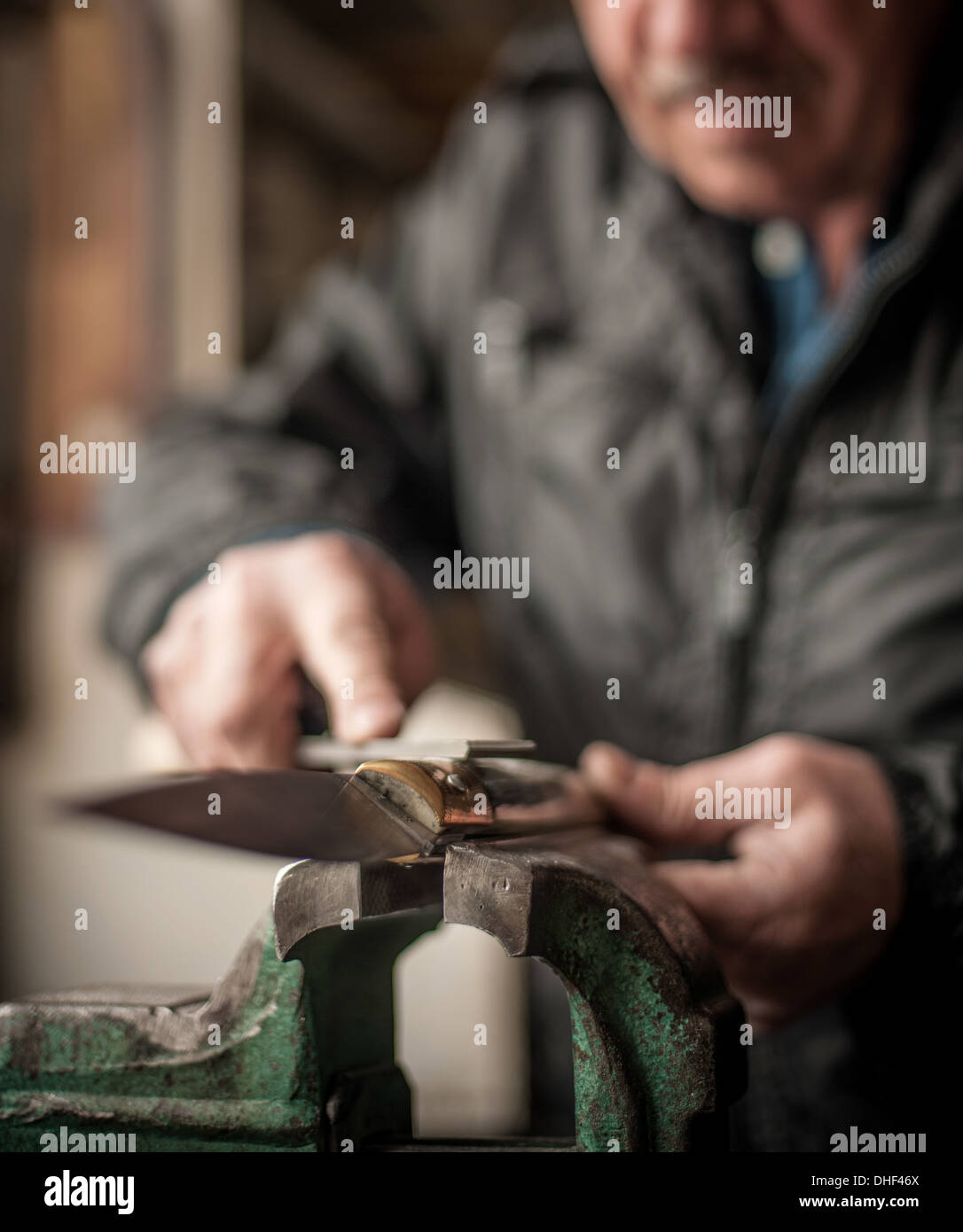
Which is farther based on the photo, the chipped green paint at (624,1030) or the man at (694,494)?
the man at (694,494)

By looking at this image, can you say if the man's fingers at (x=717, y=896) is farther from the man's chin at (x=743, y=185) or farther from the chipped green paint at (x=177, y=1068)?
the man's chin at (x=743, y=185)

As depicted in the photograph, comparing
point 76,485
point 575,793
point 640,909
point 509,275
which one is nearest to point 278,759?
point 575,793

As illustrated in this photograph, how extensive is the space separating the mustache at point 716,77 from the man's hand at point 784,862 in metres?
0.70

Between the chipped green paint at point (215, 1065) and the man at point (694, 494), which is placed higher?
the man at point (694, 494)

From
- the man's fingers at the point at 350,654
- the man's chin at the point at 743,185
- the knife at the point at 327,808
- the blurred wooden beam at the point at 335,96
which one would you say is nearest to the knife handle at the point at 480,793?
the knife at the point at 327,808

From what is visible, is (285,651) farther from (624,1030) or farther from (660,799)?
(624,1030)

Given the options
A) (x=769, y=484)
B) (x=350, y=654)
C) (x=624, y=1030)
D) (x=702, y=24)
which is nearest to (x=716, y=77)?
(x=702, y=24)

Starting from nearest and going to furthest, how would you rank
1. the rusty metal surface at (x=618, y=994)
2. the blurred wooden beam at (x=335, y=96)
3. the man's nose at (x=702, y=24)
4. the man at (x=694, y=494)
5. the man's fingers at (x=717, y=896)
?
the rusty metal surface at (x=618, y=994) → the man's fingers at (x=717, y=896) → the man at (x=694, y=494) → the man's nose at (x=702, y=24) → the blurred wooden beam at (x=335, y=96)

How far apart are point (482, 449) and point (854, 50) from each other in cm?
68

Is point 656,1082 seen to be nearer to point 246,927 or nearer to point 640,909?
point 640,909

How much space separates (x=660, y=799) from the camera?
2.98ft

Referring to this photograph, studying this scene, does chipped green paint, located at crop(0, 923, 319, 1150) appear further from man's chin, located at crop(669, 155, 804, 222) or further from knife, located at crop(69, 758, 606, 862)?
man's chin, located at crop(669, 155, 804, 222)

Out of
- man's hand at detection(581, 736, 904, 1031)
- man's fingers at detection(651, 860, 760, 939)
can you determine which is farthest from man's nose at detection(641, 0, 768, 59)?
man's fingers at detection(651, 860, 760, 939)

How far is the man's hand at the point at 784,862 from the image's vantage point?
0.78 m
